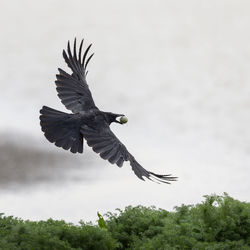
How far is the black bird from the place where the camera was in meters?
8.81

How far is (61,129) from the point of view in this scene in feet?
30.7

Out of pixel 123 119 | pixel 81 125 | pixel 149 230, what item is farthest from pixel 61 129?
pixel 149 230

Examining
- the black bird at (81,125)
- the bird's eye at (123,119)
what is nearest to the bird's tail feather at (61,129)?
the black bird at (81,125)

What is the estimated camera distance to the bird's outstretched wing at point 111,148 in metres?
8.35

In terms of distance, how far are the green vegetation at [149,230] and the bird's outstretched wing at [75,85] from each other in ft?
8.29

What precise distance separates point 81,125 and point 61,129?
454mm

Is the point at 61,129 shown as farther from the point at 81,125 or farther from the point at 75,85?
the point at 75,85

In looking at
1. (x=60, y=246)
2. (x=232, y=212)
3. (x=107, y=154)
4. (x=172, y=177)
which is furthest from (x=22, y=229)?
(x=232, y=212)

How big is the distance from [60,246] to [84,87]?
181 inches

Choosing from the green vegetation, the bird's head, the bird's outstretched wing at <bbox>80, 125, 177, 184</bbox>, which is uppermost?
the bird's head

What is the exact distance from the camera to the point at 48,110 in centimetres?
938

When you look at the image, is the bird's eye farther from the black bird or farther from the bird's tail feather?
the bird's tail feather

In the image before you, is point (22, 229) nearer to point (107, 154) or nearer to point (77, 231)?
point (77, 231)

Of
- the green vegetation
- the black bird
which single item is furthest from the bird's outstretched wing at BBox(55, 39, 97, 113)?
the green vegetation
